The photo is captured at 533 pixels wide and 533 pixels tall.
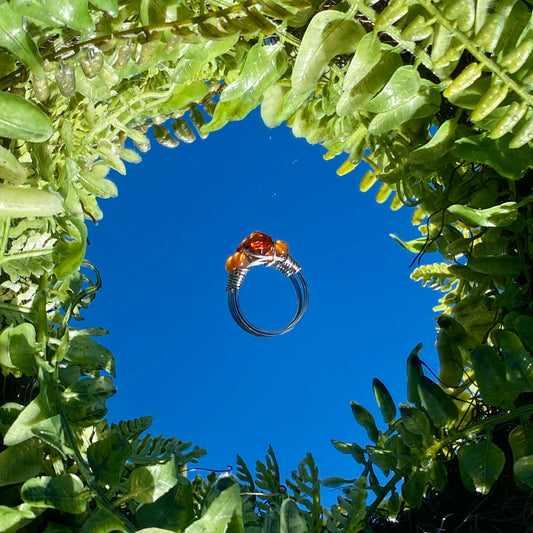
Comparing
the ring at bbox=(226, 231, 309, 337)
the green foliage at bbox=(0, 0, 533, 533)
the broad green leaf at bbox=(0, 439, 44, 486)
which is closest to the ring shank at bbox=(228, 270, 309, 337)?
the ring at bbox=(226, 231, 309, 337)

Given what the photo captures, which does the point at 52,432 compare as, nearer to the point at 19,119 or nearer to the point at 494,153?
the point at 19,119

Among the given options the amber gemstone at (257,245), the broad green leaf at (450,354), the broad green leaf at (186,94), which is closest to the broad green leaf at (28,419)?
the broad green leaf at (186,94)

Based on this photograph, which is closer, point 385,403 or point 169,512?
point 169,512

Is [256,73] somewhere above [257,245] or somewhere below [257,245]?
below

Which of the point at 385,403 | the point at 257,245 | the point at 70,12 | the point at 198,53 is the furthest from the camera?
the point at 257,245

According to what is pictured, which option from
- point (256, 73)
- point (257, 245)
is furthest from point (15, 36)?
point (257, 245)

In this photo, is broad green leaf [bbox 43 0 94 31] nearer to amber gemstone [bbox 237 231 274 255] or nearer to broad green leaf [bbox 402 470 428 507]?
broad green leaf [bbox 402 470 428 507]
